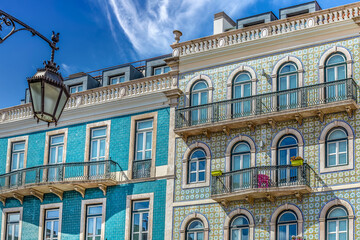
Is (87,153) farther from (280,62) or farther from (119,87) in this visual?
(280,62)

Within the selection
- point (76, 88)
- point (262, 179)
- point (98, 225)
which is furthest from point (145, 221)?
point (76, 88)

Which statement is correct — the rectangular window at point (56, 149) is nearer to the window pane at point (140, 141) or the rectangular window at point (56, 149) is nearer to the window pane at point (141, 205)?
the window pane at point (140, 141)

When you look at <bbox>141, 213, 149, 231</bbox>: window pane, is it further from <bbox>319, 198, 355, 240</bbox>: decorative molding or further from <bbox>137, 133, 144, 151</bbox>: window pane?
<bbox>319, 198, 355, 240</bbox>: decorative molding

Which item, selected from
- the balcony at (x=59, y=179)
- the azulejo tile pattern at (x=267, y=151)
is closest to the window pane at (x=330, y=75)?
the azulejo tile pattern at (x=267, y=151)

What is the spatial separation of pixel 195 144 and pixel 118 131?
12.7ft

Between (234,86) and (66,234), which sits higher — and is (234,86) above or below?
above

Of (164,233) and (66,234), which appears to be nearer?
(164,233)

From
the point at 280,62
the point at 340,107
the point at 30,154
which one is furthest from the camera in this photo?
the point at 30,154

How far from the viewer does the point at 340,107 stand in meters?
27.2

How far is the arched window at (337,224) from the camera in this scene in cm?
2636

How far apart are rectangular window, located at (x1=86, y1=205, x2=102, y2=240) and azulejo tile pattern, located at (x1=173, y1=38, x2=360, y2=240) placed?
3725 mm

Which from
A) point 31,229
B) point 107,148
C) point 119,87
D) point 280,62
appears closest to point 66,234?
point 31,229

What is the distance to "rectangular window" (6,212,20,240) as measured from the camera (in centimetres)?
3447

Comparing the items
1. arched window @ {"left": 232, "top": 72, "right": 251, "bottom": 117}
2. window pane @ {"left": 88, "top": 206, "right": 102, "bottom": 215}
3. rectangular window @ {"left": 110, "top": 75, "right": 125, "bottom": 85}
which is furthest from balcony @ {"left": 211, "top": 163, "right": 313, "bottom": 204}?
rectangular window @ {"left": 110, "top": 75, "right": 125, "bottom": 85}
